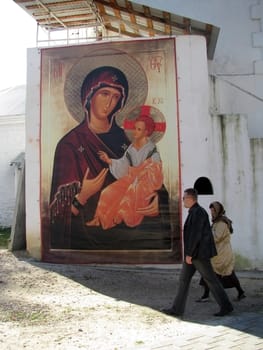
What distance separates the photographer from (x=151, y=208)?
431 inches

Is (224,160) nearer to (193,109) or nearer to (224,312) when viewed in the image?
(193,109)

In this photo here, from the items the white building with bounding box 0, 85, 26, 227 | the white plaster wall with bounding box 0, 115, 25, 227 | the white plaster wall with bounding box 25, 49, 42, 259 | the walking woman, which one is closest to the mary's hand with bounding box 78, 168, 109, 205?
the white plaster wall with bounding box 25, 49, 42, 259

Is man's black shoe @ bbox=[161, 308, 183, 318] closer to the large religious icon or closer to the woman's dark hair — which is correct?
the large religious icon

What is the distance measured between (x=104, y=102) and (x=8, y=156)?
11.2 meters

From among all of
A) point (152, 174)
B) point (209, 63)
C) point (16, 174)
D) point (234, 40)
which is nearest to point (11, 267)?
point (152, 174)

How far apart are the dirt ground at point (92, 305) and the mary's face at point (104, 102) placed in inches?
144

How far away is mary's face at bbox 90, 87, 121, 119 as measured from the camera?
11430 millimetres

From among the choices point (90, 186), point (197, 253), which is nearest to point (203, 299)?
point (197, 253)

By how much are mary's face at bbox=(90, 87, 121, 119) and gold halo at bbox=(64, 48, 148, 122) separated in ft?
0.82

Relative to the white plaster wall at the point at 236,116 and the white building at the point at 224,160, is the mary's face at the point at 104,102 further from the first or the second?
the white plaster wall at the point at 236,116

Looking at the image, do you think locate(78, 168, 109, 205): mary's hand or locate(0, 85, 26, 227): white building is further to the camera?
locate(0, 85, 26, 227): white building

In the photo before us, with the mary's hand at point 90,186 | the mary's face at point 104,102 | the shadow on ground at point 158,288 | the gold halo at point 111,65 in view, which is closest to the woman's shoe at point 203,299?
the shadow on ground at point 158,288

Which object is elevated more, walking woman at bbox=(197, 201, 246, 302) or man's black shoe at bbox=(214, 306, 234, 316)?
walking woman at bbox=(197, 201, 246, 302)

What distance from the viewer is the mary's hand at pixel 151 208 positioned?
10.9 m
